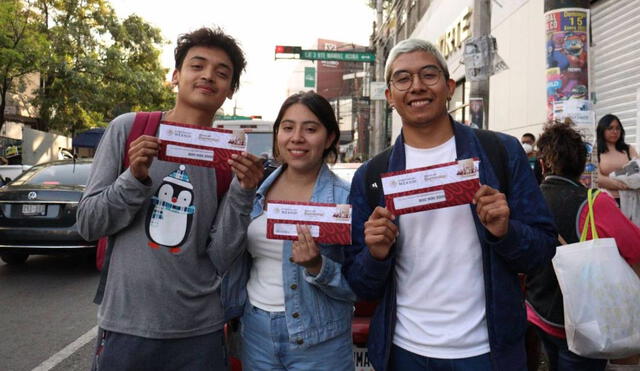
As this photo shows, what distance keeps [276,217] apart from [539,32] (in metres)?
8.39

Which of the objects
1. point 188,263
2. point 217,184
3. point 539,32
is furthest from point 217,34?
point 539,32

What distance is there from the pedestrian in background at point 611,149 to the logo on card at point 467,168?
415cm

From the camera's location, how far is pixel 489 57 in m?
6.08

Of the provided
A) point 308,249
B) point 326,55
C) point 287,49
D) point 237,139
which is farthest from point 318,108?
point 287,49

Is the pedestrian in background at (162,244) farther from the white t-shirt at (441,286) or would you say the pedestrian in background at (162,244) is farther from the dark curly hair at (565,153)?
the dark curly hair at (565,153)

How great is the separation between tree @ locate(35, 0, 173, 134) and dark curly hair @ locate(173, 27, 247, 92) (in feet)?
58.4

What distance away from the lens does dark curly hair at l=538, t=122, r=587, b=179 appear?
2.70 metres

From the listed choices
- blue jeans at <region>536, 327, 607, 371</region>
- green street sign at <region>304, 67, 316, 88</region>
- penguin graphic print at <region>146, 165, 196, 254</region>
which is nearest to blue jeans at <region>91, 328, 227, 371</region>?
penguin graphic print at <region>146, 165, 196, 254</region>

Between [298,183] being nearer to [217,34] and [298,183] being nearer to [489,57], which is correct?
[217,34]

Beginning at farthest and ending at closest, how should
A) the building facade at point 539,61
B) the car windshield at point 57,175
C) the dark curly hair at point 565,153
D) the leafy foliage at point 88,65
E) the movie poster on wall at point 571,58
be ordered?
the leafy foliage at point 88,65 → the building facade at point 539,61 → the car windshield at point 57,175 → the movie poster on wall at point 571,58 → the dark curly hair at point 565,153

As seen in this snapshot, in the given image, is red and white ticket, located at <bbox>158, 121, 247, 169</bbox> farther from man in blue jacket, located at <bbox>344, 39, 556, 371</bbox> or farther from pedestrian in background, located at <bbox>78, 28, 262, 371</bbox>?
man in blue jacket, located at <bbox>344, 39, 556, 371</bbox>

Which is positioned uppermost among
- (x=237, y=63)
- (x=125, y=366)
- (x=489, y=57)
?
(x=489, y=57)

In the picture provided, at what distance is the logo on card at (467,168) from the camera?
5.60ft

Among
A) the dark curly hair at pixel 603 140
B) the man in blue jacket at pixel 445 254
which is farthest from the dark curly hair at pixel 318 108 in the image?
the dark curly hair at pixel 603 140
